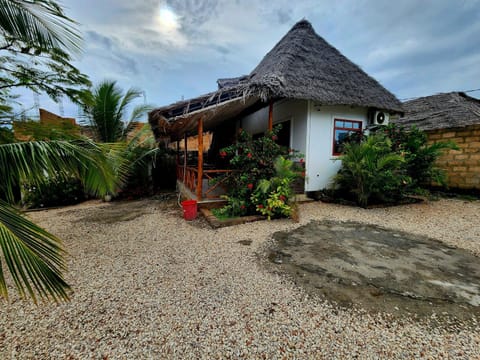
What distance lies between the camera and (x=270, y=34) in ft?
29.5

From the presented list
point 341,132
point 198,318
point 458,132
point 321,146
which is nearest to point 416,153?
point 341,132

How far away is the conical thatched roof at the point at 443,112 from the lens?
6809 millimetres

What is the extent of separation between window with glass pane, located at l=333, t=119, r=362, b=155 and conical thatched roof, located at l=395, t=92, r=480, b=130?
294 centimetres

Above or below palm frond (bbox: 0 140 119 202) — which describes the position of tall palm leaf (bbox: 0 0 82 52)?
above

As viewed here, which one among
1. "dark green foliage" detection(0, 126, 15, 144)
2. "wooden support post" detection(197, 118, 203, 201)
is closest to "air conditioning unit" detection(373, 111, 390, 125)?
"wooden support post" detection(197, 118, 203, 201)

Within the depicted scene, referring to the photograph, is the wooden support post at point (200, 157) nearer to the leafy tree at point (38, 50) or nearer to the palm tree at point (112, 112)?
the leafy tree at point (38, 50)

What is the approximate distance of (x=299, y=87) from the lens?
217 inches

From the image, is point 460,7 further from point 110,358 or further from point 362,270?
point 110,358

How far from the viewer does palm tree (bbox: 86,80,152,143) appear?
269 inches

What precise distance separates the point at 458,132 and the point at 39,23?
1073 cm

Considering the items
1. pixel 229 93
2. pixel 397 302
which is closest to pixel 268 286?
pixel 397 302

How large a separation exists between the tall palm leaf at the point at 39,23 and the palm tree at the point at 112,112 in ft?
14.7

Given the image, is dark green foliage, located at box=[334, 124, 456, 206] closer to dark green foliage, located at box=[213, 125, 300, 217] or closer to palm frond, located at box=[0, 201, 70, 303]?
dark green foliage, located at box=[213, 125, 300, 217]

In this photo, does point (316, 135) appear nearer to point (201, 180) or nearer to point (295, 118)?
point (295, 118)
